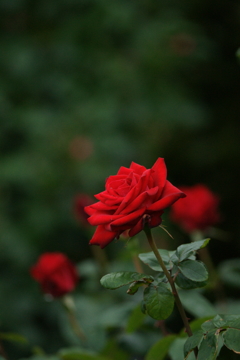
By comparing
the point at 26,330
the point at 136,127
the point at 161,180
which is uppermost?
the point at 161,180

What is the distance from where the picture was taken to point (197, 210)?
861 millimetres

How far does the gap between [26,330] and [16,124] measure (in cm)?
75

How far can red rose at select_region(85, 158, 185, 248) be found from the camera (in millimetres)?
399

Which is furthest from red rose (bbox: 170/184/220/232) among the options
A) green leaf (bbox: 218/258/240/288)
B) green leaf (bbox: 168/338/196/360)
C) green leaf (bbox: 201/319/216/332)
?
green leaf (bbox: 201/319/216/332)

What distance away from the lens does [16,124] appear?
66.4 inches

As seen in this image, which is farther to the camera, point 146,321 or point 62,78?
point 62,78

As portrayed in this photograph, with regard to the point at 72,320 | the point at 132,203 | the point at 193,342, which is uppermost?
the point at 132,203

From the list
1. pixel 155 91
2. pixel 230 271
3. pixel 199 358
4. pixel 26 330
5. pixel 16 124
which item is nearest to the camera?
pixel 199 358

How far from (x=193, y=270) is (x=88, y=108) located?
1340 millimetres

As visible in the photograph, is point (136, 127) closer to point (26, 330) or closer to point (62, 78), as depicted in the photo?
point (62, 78)

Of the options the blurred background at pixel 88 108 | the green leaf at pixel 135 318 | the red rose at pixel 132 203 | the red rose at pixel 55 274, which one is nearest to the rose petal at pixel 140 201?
the red rose at pixel 132 203

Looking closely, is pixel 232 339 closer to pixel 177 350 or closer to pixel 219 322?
pixel 219 322

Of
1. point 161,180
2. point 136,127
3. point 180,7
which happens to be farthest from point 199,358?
point 180,7

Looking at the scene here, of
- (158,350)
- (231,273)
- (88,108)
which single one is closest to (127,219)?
(158,350)
